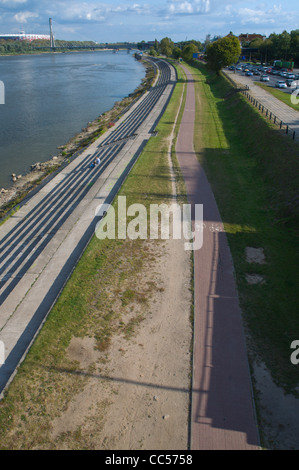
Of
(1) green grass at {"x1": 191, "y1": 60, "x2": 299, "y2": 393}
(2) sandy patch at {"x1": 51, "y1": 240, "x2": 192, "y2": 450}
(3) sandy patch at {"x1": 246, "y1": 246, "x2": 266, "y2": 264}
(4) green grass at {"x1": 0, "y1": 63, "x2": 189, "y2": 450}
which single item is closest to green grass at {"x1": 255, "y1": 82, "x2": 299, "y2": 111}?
(1) green grass at {"x1": 191, "y1": 60, "x2": 299, "y2": 393}

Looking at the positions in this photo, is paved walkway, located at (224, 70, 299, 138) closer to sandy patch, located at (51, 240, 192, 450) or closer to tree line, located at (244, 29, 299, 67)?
sandy patch, located at (51, 240, 192, 450)

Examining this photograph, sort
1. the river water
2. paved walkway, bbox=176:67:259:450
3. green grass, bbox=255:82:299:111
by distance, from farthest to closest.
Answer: green grass, bbox=255:82:299:111 → the river water → paved walkway, bbox=176:67:259:450

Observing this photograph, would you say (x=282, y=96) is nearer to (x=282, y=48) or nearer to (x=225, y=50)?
(x=225, y=50)

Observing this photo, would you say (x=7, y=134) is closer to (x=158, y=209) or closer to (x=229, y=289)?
(x=158, y=209)

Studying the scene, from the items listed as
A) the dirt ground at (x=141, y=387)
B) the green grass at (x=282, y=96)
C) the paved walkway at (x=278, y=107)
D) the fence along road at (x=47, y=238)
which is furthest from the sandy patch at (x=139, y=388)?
the green grass at (x=282, y=96)

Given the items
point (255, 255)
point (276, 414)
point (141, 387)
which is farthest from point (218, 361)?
point (255, 255)

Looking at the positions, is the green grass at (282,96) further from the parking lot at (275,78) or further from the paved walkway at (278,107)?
the parking lot at (275,78)

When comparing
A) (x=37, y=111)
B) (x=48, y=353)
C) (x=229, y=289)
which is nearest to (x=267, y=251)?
(x=229, y=289)
